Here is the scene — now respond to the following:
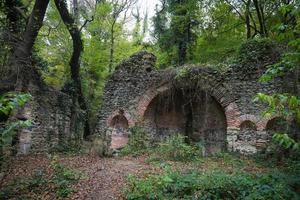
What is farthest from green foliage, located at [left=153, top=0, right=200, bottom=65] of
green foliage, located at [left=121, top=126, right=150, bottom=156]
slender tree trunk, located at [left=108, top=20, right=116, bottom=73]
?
green foliage, located at [left=121, top=126, right=150, bottom=156]

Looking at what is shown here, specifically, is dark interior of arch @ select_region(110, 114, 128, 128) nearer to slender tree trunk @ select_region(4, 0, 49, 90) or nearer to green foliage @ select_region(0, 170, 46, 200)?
slender tree trunk @ select_region(4, 0, 49, 90)

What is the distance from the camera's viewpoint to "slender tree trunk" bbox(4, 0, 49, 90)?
8070mm

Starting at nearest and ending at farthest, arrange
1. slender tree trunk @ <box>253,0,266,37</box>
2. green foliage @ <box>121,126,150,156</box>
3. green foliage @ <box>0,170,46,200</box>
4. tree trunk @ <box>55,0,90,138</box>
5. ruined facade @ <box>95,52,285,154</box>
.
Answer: green foliage @ <box>0,170,46,200</box> → ruined facade @ <box>95,52,285,154</box> → green foliage @ <box>121,126,150,156</box> → tree trunk @ <box>55,0,90,138</box> → slender tree trunk @ <box>253,0,266,37</box>

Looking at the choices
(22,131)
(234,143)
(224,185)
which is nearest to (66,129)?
(22,131)

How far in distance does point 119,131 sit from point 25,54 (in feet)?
17.7

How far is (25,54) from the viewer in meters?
8.34

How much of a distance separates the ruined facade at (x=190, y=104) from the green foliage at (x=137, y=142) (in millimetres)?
372

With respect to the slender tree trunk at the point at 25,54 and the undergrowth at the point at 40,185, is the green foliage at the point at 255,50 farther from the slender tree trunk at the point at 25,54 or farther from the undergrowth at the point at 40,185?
the slender tree trunk at the point at 25,54

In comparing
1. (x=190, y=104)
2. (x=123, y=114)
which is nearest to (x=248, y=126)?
(x=190, y=104)

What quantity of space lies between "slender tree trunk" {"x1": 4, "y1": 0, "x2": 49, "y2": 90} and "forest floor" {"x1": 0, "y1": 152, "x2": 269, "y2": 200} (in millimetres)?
2571

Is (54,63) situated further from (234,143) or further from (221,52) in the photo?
(234,143)

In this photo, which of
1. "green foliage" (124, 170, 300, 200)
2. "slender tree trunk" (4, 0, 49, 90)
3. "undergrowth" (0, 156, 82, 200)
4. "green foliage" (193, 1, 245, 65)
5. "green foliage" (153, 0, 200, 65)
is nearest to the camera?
"green foliage" (124, 170, 300, 200)

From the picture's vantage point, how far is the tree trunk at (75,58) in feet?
33.8

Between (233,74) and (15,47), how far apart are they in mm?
7772
